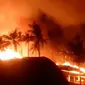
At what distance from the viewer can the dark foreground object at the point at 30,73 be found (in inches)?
136

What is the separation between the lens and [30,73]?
3.55 meters

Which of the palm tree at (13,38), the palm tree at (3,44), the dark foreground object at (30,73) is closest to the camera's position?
the dark foreground object at (30,73)

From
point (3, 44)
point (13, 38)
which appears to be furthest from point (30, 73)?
point (3, 44)

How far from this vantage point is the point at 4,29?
297ft

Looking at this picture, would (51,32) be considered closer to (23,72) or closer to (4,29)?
(4,29)

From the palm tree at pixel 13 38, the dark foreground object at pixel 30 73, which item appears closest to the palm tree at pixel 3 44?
the palm tree at pixel 13 38

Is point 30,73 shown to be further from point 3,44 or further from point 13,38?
point 3,44

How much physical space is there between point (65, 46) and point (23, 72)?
84.1m

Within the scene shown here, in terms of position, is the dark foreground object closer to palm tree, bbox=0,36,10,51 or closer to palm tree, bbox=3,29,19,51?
palm tree, bbox=0,36,10,51

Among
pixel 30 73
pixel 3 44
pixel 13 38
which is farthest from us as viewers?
pixel 3 44

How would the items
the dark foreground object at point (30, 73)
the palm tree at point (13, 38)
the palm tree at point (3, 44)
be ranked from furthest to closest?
1. the palm tree at point (13, 38)
2. the palm tree at point (3, 44)
3. the dark foreground object at point (30, 73)

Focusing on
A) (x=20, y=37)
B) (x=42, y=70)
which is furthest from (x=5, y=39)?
(x=42, y=70)

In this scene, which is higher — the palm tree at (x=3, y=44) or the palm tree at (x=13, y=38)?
the palm tree at (x=13, y=38)

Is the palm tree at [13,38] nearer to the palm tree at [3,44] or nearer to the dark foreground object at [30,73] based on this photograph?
the palm tree at [3,44]
